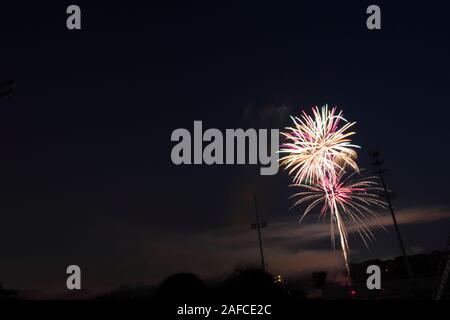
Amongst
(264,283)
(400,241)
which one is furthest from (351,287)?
(264,283)

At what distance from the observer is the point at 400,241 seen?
41438mm
